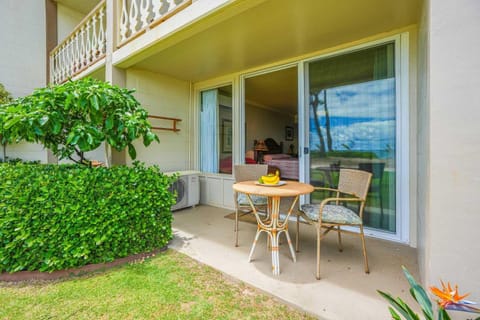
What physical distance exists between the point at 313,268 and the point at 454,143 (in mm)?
1389

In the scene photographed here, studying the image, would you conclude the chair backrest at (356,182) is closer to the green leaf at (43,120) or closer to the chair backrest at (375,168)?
the chair backrest at (375,168)

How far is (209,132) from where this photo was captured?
4.27 m

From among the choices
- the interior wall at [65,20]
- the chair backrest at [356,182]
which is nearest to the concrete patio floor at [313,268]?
the chair backrest at [356,182]

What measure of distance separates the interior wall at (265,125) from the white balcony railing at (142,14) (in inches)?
127

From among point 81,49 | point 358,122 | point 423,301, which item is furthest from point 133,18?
point 423,301

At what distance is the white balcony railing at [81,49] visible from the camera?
352cm

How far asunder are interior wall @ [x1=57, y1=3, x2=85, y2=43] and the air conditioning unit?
4.89m

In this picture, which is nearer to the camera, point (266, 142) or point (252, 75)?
point (252, 75)

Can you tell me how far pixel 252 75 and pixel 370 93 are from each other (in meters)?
1.85

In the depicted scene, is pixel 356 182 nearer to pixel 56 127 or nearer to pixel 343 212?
pixel 343 212

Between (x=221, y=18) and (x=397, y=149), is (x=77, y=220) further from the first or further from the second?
(x=397, y=149)

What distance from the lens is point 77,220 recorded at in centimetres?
186

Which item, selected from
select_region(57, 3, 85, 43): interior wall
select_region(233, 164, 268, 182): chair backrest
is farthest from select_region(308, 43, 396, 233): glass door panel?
select_region(57, 3, 85, 43): interior wall

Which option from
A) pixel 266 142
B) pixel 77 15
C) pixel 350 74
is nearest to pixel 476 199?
pixel 350 74
